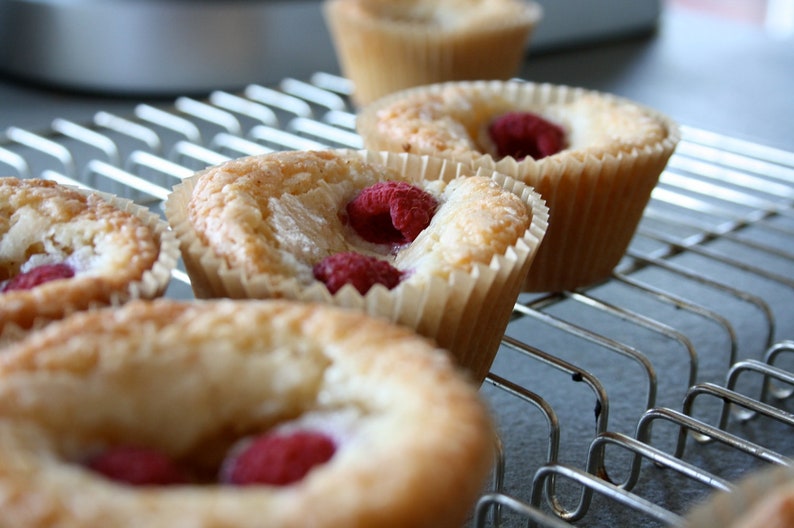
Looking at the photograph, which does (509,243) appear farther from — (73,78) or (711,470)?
(73,78)

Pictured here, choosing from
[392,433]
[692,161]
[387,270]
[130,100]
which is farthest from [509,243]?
[130,100]

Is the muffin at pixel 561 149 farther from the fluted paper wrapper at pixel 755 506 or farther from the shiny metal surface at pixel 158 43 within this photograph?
the shiny metal surface at pixel 158 43

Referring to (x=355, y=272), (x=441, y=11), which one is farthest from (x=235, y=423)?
(x=441, y=11)

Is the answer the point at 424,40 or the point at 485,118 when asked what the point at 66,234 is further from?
the point at 424,40

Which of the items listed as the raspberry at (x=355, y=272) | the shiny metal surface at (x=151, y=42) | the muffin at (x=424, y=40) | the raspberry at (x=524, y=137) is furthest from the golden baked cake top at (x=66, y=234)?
the shiny metal surface at (x=151, y=42)

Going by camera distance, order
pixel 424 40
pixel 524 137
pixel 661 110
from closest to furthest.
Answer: pixel 524 137 < pixel 424 40 < pixel 661 110

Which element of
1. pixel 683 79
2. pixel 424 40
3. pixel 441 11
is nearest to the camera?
pixel 424 40
